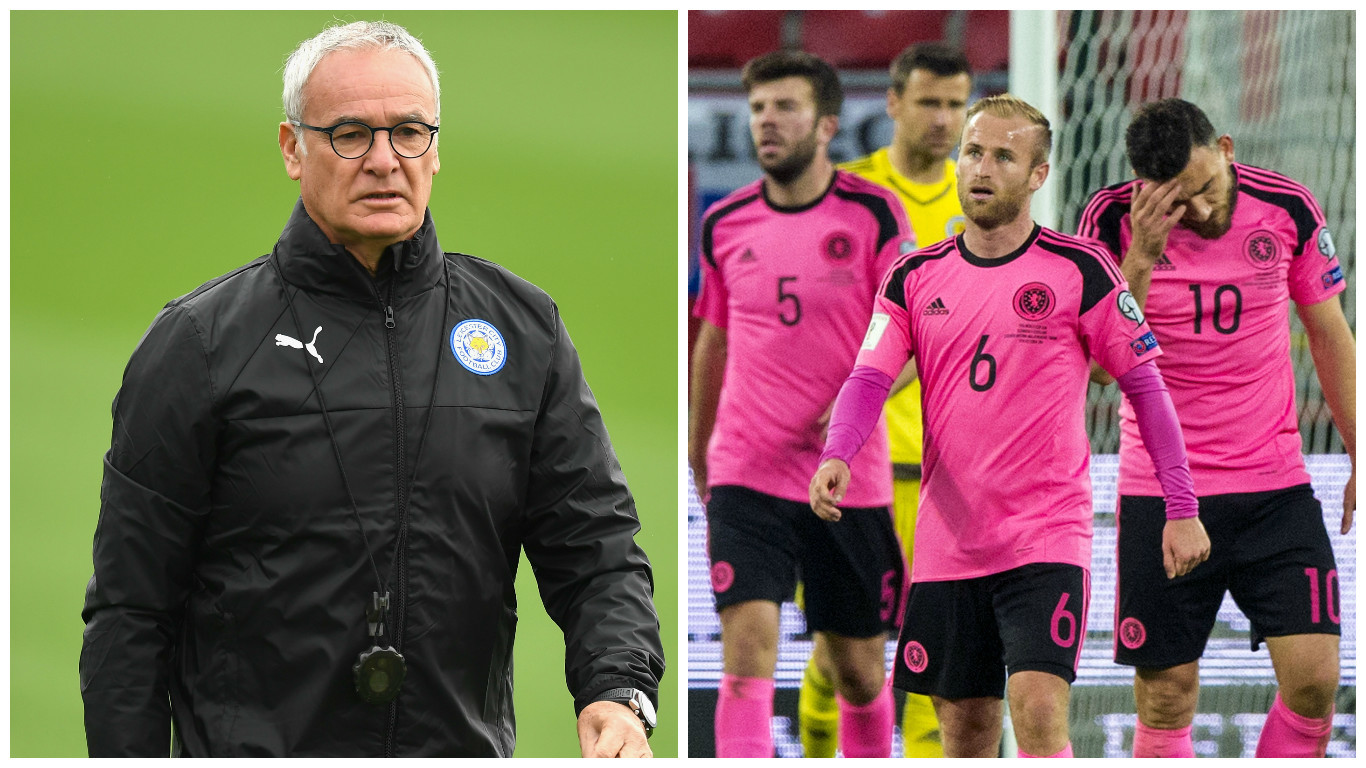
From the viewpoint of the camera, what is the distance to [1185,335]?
7.95 feet

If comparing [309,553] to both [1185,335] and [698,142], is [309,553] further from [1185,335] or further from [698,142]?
[1185,335]

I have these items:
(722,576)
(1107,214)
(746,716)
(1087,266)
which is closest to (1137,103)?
(1107,214)

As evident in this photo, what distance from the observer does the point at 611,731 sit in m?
1.46

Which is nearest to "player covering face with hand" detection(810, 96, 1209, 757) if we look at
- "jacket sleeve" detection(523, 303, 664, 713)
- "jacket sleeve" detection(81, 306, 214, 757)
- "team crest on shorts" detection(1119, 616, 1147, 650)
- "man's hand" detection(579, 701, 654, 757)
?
"team crest on shorts" detection(1119, 616, 1147, 650)

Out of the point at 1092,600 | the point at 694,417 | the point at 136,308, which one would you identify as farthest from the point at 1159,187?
the point at 136,308

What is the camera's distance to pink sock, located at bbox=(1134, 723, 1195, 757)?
8.12ft

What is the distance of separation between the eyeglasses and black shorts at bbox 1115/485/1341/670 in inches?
56.6

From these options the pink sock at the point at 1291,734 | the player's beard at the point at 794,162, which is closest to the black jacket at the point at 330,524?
the player's beard at the point at 794,162

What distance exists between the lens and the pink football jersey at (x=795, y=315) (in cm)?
246

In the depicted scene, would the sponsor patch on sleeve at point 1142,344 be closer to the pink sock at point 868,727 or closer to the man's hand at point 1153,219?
the man's hand at point 1153,219

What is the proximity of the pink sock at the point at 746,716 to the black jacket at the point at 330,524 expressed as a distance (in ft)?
3.22

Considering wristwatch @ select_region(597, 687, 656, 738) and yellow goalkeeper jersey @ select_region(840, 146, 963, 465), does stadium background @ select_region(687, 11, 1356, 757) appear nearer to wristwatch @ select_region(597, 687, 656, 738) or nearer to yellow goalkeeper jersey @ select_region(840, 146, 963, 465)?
yellow goalkeeper jersey @ select_region(840, 146, 963, 465)

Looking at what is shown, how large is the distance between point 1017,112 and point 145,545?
5.28 ft

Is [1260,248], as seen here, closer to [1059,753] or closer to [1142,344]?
[1142,344]
